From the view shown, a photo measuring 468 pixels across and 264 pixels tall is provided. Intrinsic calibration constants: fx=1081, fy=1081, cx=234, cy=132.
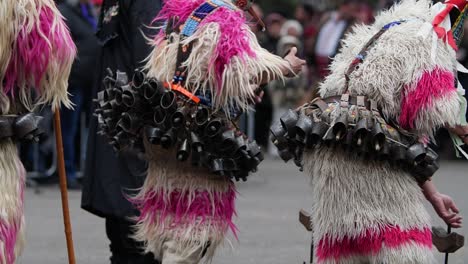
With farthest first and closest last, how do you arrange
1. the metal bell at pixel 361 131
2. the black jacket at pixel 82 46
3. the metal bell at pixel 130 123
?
1. the black jacket at pixel 82 46
2. the metal bell at pixel 130 123
3. the metal bell at pixel 361 131

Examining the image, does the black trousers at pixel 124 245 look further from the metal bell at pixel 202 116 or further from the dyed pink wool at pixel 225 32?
the dyed pink wool at pixel 225 32

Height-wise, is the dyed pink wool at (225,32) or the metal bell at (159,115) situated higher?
the dyed pink wool at (225,32)

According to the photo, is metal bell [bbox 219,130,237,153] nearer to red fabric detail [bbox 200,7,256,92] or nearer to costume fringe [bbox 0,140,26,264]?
red fabric detail [bbox 200,7,256,92]

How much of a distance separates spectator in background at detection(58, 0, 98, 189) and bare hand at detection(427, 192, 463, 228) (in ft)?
20.7

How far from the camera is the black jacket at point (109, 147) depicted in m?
6.05

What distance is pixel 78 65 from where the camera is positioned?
36.6 feet

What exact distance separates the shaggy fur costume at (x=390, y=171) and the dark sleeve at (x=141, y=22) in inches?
56.1

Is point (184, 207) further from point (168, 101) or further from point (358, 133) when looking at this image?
point (358, 133)

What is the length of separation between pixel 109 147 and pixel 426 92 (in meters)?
2.14

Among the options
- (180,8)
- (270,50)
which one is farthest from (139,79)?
(270,50)

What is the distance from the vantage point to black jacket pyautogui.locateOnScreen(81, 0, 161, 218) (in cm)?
605

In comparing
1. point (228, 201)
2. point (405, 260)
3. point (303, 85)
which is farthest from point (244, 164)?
point (303, 85)

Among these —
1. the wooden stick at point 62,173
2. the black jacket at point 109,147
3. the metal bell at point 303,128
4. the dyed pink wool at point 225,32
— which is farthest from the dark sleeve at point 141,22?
the metal bell at point 303,128

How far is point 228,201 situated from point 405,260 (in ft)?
3.27
